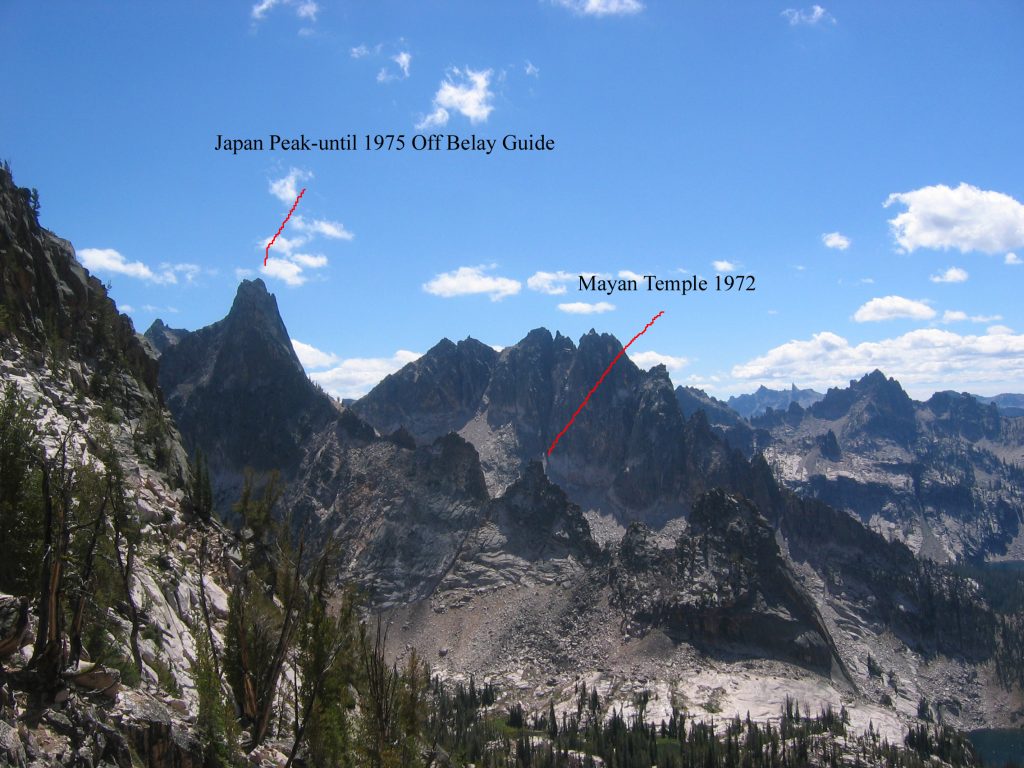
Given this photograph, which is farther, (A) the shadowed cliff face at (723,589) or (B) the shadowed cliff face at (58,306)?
(A) the shadowed cliff face at (723,589)

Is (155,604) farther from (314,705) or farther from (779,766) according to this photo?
(779,766)

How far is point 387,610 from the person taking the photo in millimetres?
155000

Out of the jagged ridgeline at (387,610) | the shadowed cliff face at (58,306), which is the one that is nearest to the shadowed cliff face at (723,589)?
A: the jagged ridgeline at (387,610)

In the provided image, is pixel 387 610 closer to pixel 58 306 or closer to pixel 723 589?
pixel 723 589

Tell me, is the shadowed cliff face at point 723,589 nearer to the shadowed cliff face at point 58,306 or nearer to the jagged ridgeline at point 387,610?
the jagged ridgeline at point 387,610

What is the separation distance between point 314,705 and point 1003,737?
168 meters

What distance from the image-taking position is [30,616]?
56.6ft

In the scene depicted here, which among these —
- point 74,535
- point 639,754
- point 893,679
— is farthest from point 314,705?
point 893,679

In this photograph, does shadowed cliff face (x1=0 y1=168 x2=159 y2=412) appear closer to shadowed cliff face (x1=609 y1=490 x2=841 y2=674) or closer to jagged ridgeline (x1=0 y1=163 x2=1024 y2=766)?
jagged ridgeline (x1=0 y1=163 x2=1024 y2=766)

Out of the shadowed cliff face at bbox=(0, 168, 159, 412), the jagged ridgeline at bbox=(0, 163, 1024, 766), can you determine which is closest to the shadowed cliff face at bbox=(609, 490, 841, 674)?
the jagged ridgeline at bbox=(0, 163, 1024, 766)

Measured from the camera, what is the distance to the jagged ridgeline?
20062 millimetres

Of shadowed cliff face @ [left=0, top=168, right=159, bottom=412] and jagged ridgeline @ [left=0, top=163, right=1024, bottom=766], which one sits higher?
shadowed cliff face @ [left=0, top=168, right=159, bottom=412]

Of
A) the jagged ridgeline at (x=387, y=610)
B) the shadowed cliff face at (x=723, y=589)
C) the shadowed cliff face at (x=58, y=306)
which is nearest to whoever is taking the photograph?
the jagged ridgeline at (x=387, y=610)

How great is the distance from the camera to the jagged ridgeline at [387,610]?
20.1 meters
